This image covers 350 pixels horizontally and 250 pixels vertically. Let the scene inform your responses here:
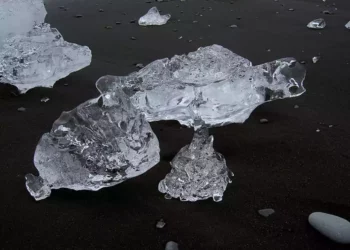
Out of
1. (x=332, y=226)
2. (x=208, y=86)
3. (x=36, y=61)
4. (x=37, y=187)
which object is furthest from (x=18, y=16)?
(x=332, y=226)

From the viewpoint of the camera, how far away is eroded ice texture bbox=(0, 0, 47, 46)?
15.9 ft

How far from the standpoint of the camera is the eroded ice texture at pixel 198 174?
258cm

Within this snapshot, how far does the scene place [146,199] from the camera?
259cm

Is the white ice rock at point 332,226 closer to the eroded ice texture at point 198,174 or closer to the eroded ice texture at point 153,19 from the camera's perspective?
the eroded ice texture at point 198,174

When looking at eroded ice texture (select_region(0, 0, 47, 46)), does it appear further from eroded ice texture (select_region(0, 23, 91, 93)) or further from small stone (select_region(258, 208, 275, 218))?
small stone (select_region(258, 208, 275, 218))

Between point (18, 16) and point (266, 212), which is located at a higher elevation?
point (18, 16)

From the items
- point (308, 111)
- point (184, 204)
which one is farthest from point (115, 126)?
point (308, 111)

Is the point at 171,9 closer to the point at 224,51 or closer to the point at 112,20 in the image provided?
the point at 112,20

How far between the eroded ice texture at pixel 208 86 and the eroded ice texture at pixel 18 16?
282cm

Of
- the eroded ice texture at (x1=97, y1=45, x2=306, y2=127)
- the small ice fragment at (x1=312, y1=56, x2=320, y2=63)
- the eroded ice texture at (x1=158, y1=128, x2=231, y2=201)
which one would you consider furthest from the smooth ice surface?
the eroded ice texture at (x1=158, y1=128, x2=231, y2=201)

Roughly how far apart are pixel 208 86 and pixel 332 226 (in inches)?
40.5

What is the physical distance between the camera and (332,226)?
2.23 m

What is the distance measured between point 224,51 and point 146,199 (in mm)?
1054

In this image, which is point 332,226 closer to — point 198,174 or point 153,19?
point 198,174
